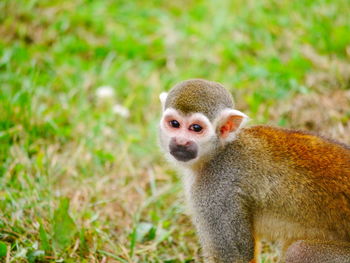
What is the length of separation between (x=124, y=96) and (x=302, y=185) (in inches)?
135

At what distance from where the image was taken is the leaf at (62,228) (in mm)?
3992

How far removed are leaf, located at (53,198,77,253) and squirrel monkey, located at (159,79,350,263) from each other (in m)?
1.02

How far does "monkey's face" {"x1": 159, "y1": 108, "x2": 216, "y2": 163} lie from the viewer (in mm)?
3715

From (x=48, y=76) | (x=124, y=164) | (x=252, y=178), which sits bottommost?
(x=124, y=164)

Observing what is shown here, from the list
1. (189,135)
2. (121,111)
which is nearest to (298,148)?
(189,135)

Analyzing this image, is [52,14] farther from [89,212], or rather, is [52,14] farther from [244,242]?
[244,242]

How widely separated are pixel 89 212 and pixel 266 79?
117 inches

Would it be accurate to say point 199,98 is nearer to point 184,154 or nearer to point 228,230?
point 184,154

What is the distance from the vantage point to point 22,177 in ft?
15.5

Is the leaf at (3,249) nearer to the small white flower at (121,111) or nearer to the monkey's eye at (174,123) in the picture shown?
the monkey's eye at (174,123)

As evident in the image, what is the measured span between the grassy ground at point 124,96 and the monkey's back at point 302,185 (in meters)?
0.76

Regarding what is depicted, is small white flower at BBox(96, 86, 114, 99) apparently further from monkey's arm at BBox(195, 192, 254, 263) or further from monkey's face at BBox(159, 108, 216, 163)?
monkey's arm at BBox(195, 192, 254, 263)

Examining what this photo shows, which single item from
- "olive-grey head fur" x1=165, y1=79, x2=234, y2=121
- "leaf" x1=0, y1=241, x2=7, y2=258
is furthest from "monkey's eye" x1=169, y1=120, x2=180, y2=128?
"leaf" x1=0, y1=241, x2=7, y2=258

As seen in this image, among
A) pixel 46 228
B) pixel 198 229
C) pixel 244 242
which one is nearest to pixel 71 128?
pixel 46 228
